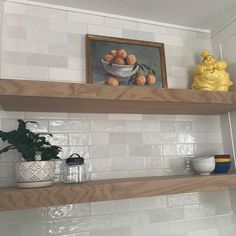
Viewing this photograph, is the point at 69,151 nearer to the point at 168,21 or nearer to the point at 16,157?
the point at 16,157

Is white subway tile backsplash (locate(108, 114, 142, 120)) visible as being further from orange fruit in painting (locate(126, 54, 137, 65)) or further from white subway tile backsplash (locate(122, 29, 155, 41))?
white subway tile backsplash (locate(122, 29, 155, 41))

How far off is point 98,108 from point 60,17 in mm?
573

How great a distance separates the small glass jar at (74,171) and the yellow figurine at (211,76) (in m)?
0.79

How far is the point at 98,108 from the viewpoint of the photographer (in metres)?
1.25

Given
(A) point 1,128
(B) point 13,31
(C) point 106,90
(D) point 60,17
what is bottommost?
(A) point 1,128

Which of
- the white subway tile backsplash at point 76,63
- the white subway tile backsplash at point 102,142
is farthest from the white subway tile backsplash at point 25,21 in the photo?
the white subway tile backsplash at point 76,63

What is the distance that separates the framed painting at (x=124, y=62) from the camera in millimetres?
1328

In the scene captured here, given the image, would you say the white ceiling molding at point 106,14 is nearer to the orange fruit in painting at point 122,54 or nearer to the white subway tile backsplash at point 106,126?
the orange fruit in painting at point 122,54

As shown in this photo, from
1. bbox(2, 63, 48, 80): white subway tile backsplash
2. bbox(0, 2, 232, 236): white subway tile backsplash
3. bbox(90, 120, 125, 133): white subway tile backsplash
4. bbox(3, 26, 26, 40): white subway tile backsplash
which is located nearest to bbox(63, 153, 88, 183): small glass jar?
bbox(0, 2, 232, 236): white subway tile backsplash

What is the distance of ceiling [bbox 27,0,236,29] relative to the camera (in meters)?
1.36

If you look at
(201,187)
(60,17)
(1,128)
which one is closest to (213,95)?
(201,187)

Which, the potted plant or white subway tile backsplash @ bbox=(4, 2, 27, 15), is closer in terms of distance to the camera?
the potted plant

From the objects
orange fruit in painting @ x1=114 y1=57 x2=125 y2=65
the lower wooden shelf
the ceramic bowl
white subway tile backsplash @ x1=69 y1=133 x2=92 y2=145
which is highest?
orange fruit in painting @ x1=114 y1=57 x2=125 y2=65

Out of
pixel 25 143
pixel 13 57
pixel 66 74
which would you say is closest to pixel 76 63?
pixel 66 74
